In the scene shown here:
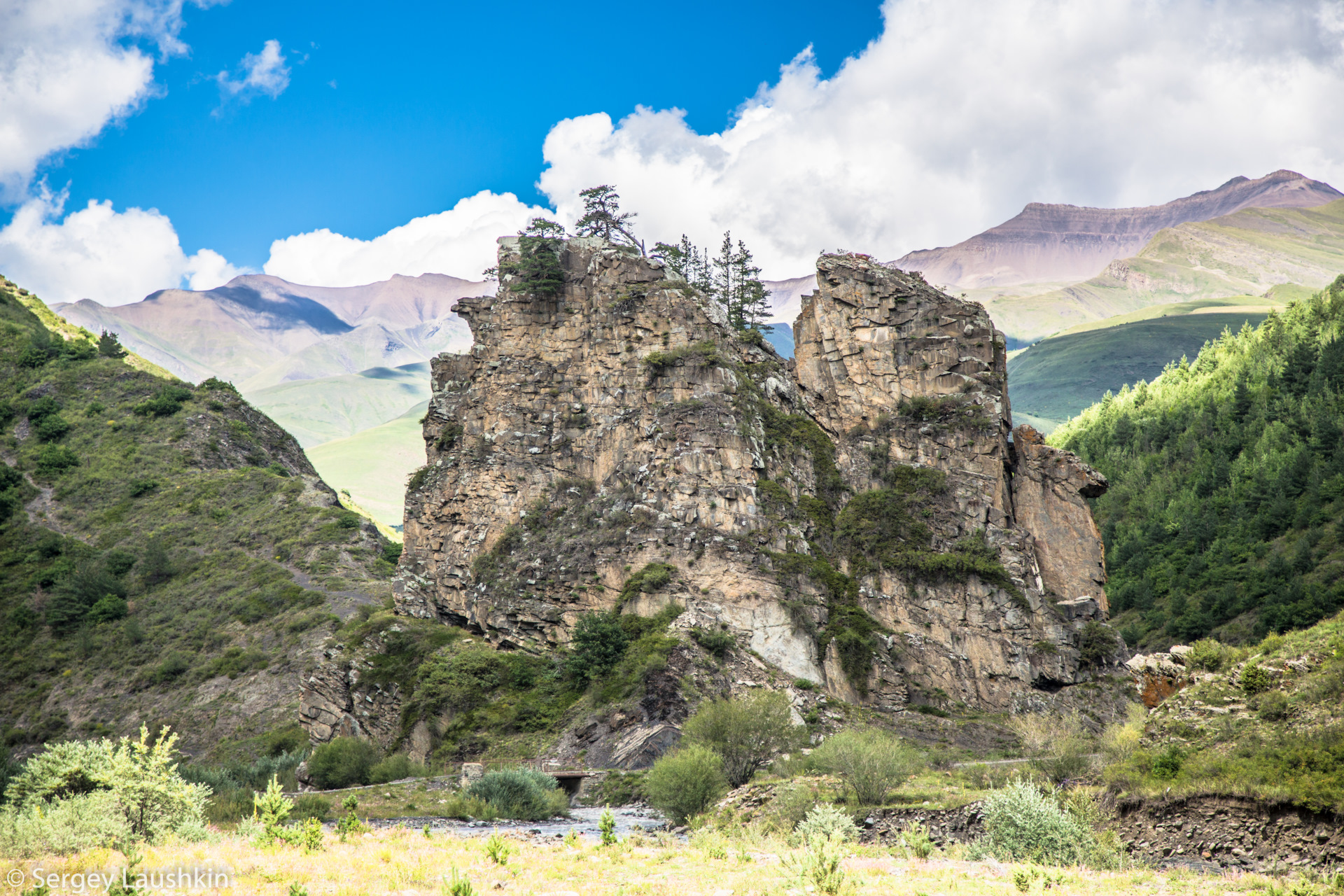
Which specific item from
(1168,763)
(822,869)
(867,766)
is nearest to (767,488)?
(867,766)

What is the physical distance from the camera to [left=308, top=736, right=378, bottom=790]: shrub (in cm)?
4966

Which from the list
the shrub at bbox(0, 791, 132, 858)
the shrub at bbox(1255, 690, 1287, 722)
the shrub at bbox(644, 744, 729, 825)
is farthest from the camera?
the shrub at bbox(644, 744, 729, 825)

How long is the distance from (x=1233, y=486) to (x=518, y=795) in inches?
4205

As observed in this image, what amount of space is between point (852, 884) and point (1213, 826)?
9.49m

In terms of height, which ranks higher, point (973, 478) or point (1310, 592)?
point (973, 478)

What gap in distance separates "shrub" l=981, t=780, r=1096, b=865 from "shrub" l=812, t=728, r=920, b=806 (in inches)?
296

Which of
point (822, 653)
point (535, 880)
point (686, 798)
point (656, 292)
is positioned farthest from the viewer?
point (656, 292)

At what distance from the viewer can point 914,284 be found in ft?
225

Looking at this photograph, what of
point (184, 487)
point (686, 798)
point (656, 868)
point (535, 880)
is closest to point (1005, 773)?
point (686, 798)

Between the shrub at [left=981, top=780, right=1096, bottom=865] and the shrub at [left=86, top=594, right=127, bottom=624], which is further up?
the shrub at [left=86, top=594, right=127, bottom=624]

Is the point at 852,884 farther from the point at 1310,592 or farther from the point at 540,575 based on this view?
the point at 1310,592

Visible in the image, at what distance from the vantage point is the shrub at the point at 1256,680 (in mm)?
23078

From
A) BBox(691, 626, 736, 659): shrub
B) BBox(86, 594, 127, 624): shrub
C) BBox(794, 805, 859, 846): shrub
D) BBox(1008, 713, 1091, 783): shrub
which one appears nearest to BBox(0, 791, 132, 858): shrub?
BBox(794, 805, 859, 846): shrub

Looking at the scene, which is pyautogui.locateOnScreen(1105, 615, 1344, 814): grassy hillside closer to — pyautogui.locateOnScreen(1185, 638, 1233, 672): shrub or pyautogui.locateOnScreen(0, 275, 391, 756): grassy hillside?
pyautogui.locateOnScreen(1185, 638, 1233, 672): shrub
